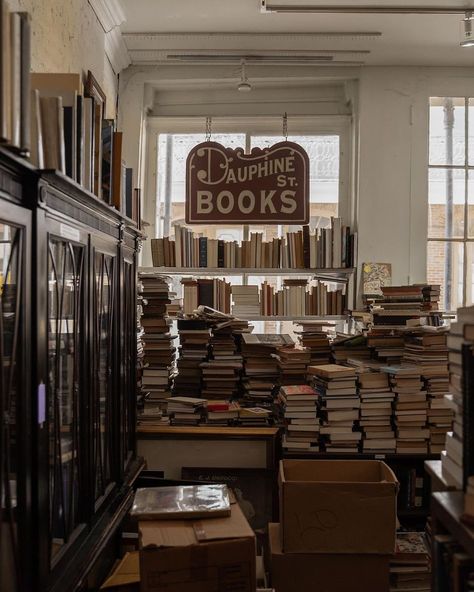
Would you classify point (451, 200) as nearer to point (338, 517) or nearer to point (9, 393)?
point (338, 517)

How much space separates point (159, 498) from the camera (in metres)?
2.75

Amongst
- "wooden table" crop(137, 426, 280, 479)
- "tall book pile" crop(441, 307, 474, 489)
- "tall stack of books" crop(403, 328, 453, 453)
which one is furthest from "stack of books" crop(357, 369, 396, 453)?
"tall book pile" crop(441, 307, 474, 489)

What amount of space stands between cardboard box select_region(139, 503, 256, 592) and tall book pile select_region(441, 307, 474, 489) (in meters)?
0.78

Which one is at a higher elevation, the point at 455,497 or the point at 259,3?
the point at 259,3

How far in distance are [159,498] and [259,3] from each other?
339cm

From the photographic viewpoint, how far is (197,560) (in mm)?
2342

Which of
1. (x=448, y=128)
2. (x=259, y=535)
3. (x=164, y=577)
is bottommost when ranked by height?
(x=259, y=535)

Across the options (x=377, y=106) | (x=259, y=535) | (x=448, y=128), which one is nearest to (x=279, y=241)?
(x=377, y=106)

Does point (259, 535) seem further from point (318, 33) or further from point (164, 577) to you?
point (318, 33)

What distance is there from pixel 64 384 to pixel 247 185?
345cm

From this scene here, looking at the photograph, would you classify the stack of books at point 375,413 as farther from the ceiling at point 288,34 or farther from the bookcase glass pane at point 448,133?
the ceiling at point 288,34

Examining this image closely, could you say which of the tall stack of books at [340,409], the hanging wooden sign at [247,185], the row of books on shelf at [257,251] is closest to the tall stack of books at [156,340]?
the row of books on shelf at [257,251]

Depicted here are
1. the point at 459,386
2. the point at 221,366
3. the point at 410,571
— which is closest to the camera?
the point at 459,386

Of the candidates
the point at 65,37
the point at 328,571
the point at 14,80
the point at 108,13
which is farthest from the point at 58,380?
the point at 108,13
